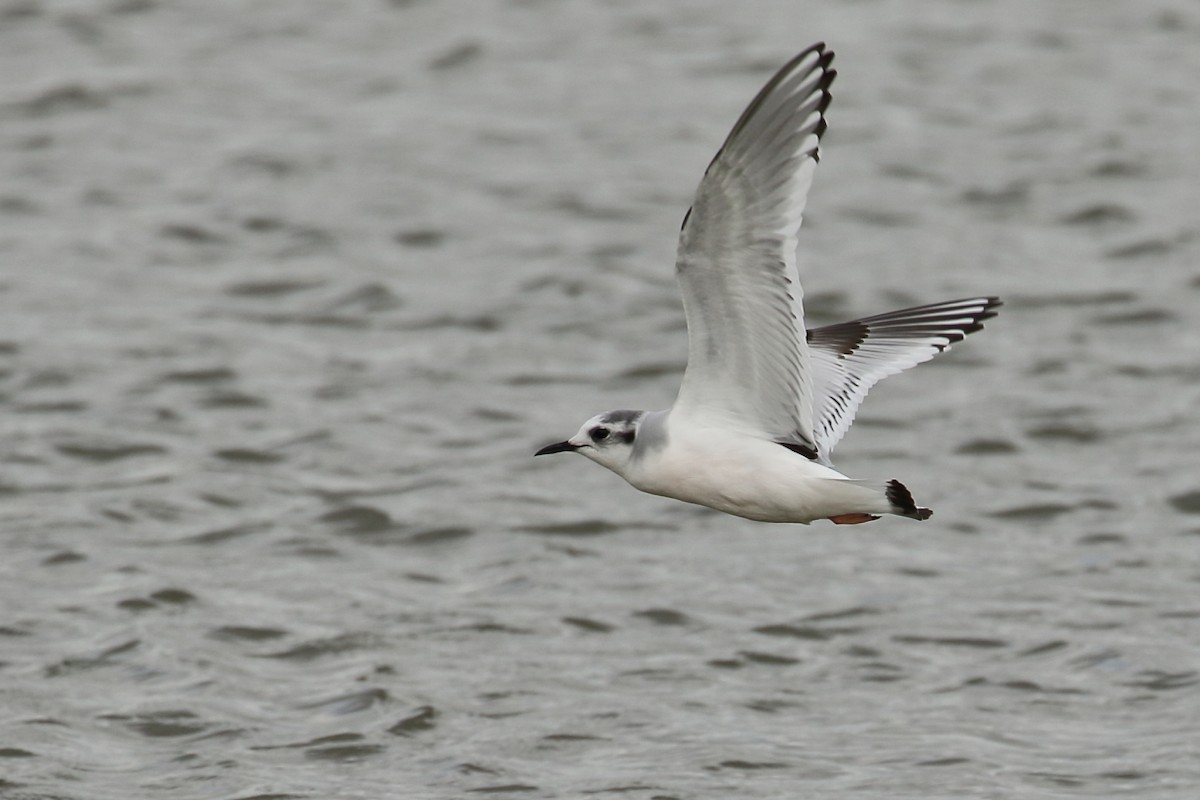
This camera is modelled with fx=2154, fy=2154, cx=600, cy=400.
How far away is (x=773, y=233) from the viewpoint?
266 inches

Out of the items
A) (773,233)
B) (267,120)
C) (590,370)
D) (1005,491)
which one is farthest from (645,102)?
(773,233)

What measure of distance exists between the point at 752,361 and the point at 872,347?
1.54 m

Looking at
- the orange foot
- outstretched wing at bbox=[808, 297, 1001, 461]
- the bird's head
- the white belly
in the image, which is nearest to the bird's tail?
the white belly

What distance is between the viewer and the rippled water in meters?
9.99

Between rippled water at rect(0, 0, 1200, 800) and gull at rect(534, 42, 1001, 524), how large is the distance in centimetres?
249

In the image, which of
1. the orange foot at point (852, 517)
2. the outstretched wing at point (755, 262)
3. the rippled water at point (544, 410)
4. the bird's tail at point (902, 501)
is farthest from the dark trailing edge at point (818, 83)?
the rippled water at point (544, 410)

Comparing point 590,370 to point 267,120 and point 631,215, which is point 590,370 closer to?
point 631,215

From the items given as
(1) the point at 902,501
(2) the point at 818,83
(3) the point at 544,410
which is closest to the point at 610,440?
(1) the point at 902,501

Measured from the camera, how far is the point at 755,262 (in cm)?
680

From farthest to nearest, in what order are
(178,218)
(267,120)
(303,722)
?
(267,120) < (178,218) < (303,722)

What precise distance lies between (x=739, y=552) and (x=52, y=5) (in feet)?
33.0

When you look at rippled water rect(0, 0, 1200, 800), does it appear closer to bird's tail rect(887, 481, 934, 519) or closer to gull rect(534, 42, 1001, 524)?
gull rect(534, 42, 1001, 524)

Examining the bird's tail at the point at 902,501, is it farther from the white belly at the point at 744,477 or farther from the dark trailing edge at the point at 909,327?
the dark trailing edge at the point at 909,327

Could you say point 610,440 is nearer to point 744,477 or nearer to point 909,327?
point 744,477
